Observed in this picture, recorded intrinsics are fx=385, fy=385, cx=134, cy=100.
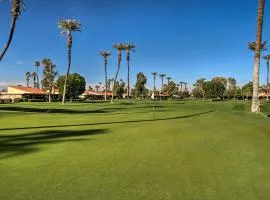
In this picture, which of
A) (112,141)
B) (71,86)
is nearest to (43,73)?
(71,86)

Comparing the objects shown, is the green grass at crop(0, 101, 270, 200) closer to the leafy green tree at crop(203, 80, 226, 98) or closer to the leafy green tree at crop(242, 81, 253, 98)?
the leafy green tree at crop(242, 81, 253, 98)

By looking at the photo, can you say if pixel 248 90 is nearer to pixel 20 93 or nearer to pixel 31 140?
pixel 20 93

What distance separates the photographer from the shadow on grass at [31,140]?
1223cm

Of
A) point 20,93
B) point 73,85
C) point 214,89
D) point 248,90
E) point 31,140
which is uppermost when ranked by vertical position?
point 73,85

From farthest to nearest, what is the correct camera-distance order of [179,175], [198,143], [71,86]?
[71,86] → [198,143] → [179,175]

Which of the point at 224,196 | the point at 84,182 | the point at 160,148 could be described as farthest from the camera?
the point at 160,148

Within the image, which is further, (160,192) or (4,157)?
(4,157)

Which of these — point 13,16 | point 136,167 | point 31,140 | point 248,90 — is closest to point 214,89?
point 248,90

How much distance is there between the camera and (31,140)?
14961 millimetres

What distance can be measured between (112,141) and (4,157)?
4480 mm

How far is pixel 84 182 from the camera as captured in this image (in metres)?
8.37

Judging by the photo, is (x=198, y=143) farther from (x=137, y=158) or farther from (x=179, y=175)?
(x=179, y=175)

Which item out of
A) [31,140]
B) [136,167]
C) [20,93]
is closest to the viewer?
[136,167]

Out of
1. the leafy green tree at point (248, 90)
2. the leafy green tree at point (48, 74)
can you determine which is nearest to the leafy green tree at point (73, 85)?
the leafy green tree at point (48, 74)
